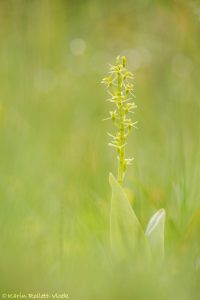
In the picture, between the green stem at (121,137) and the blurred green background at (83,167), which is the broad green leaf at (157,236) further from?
the green stem at (121,137)

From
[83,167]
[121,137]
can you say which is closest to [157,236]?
[121,137]

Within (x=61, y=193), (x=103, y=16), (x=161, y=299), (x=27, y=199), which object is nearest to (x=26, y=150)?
(x=61, y=193)

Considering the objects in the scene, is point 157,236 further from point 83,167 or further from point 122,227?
point 83,167

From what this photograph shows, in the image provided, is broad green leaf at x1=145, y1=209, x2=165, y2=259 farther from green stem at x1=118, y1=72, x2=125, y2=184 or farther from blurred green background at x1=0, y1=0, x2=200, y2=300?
green stem at x1=118, y1=72, x2=125, y2=184

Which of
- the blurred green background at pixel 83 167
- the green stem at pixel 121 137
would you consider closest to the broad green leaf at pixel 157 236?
the blurred green background at pixel 83 167

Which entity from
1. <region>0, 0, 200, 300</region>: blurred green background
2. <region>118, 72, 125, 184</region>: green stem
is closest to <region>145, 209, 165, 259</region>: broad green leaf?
<region>0, 0, 200, 300</region>: blurred green background

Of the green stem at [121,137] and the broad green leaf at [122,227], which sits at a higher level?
the green stem at [121,137]
